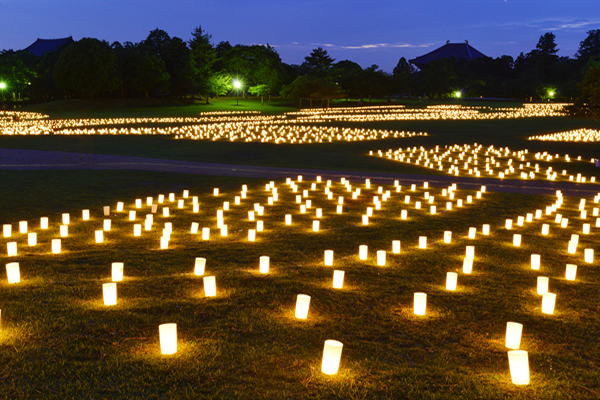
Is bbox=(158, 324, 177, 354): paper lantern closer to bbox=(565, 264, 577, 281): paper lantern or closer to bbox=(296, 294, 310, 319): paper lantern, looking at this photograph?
bbox=(296, 294, 310, 319): paper lantern

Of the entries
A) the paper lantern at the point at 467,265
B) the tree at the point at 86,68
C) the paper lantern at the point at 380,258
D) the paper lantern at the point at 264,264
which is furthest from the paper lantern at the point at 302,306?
the tree at the point at 86,68

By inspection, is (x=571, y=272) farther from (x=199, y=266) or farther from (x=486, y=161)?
(x=486, y=161)

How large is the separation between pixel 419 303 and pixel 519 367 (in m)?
1.43

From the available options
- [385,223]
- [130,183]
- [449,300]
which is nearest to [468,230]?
[385,223]

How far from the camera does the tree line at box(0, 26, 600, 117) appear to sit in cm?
6806

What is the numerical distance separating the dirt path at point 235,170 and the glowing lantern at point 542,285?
7.53 meters

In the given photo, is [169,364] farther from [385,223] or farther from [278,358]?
[385,223]

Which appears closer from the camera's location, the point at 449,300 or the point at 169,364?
the point at 169,364

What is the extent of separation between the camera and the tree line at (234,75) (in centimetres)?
6806

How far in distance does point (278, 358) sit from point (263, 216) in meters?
5.78

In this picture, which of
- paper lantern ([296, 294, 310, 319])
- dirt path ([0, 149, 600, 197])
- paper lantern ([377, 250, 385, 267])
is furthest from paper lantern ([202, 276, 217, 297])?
dirt path ([0, 149, 600, 197])

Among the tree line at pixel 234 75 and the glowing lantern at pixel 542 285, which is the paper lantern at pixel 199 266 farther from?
the tree line at pixel 234 75

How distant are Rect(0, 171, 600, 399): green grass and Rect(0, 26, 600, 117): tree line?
2016 inches

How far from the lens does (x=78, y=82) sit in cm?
6712
